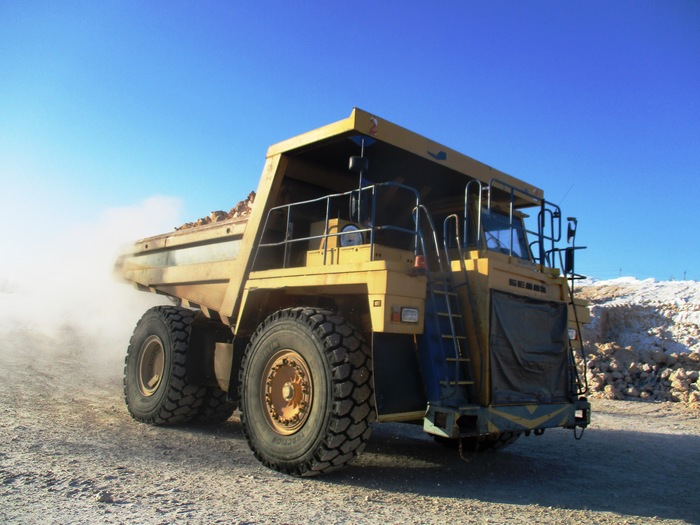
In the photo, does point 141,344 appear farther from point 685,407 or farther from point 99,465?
point 685,407

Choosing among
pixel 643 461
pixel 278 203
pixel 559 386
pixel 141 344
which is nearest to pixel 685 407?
pixel 643 461

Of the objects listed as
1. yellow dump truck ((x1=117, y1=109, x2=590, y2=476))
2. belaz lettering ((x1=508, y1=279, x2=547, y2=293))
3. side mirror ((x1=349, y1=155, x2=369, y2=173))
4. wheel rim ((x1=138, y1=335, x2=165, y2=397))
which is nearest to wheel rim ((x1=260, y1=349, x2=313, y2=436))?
yellow dump truck ((x1=117, y1=109, x2=590, y2=476))

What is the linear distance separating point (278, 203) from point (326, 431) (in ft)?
9.45

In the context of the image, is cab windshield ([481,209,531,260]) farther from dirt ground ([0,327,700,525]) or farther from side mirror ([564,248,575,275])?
dirt ground ([0,327,700,525])

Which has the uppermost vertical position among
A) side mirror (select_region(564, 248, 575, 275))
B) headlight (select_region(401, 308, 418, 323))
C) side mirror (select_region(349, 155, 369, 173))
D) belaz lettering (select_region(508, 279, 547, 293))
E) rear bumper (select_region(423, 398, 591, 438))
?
side mirror (select_region(349, 155, 369, 173))

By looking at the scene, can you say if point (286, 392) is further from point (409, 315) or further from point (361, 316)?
point (409, 315)

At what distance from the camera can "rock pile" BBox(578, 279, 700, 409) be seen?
12.3 metres

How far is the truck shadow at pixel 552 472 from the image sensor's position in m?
4.79

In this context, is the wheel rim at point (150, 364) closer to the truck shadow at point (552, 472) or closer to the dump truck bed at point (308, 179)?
the dump truck bed at point (308, 179)

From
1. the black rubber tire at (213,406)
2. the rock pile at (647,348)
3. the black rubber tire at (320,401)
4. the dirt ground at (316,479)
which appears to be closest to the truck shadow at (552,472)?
the dirt ground at (316,479)

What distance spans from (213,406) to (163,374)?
2.69ft

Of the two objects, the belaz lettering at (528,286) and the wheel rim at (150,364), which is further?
the wheel rim at (150,364)

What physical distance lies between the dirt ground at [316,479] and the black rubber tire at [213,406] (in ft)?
0.81

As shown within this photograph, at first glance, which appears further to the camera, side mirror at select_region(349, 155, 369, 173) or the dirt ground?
side mirror at select_region(349, 155, 369, 173)
